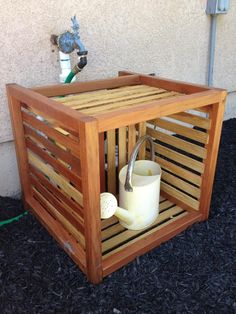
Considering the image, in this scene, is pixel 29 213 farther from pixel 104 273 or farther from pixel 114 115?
pixel 114 115

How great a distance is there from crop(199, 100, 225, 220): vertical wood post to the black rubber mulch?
0.35 feet

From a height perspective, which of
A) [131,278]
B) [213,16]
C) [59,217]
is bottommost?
[131,278]

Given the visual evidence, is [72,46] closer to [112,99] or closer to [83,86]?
[83,86]

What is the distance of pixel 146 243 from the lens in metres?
1.32

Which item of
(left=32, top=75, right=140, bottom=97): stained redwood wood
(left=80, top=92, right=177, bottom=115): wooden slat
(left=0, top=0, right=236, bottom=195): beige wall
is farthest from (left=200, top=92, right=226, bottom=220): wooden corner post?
(left=0, top=0, right=236, bottom=195): beige wall

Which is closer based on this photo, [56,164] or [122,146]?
[56,164]

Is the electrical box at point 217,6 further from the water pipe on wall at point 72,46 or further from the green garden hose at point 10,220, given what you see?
the green garden hose at point 10,220

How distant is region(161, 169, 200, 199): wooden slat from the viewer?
152 cm

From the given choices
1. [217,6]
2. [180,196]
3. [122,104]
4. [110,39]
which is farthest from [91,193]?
[217,6]

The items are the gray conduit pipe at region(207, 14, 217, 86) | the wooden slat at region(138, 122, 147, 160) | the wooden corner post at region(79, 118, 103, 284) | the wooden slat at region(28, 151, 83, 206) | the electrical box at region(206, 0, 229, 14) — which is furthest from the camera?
the gray conduit pipe at region(207, 14, 217, 86)

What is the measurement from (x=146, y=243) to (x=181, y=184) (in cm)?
41

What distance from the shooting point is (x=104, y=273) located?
1.19 m

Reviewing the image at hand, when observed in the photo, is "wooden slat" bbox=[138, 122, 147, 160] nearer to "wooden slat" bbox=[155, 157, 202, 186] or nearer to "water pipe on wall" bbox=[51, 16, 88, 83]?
"wooden slat" bbox=[155, 157, 202, 186]

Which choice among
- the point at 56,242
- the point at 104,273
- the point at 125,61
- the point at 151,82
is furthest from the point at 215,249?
the point at 125,61
